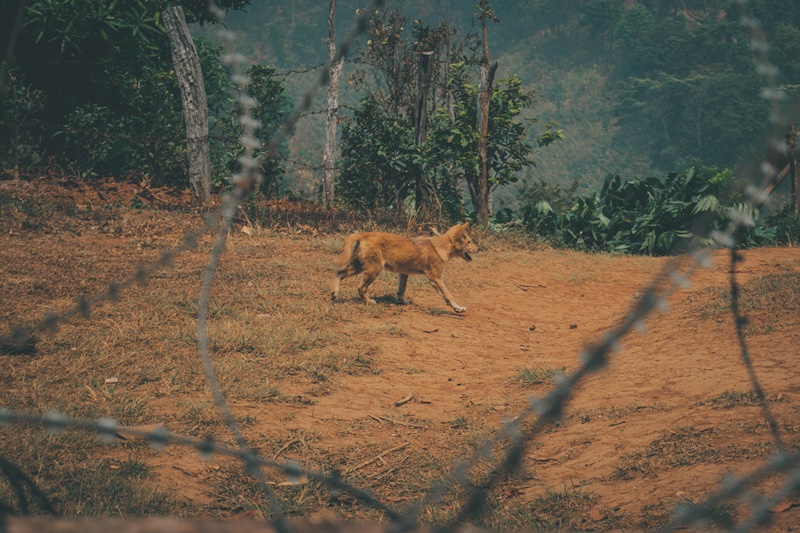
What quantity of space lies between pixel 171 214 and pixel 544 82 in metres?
53.2

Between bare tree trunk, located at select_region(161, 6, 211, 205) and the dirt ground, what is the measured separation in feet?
17.2

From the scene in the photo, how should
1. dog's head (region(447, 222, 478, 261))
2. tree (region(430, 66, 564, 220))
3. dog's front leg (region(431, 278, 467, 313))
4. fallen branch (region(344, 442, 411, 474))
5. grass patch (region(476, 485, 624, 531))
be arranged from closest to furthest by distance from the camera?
grass patch (region(476, 485, 624, 531))
fallen branch (region(344, 442, 411, 474))
dog's front leg (region(431, 278, 467, 313))
dog's head (region(447, 222, 478, 261))
tree (region(430, 66, 564, 220))

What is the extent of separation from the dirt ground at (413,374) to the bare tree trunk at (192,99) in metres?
5.25

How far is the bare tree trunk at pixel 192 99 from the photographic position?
1648 cm

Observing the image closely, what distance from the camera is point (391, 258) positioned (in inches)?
370

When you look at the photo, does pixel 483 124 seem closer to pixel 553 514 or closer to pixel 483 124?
pixel 483 124

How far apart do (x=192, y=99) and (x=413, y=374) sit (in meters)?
11.6

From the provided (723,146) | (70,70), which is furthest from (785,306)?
(723,146)

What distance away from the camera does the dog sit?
30.4 ft

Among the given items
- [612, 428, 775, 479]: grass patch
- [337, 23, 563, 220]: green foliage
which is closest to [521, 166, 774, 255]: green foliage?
[337, 23, 563, 220]: green foliage

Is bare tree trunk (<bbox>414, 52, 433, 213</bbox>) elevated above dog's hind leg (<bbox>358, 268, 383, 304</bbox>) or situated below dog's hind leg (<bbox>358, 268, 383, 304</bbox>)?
above

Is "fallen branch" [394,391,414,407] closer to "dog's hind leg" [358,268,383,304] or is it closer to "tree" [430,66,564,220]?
"dog's hind leg" [358,268,383,304]

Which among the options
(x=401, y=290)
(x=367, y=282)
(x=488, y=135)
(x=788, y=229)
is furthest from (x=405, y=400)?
(x=788, y=229)

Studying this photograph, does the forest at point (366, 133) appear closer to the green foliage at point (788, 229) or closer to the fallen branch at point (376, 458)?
the green foliage at point (788, 229)
